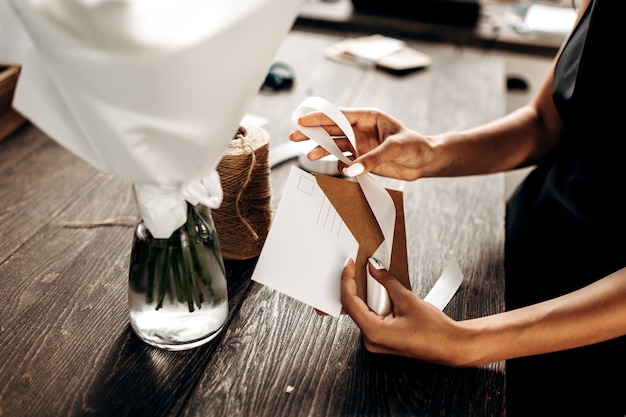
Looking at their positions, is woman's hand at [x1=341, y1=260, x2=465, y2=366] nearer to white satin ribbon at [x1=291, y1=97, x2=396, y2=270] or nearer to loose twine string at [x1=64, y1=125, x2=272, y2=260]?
white satin ribbon at [x1=291, y1=97, x2=396, y2=270]

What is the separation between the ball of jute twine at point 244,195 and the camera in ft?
2.42

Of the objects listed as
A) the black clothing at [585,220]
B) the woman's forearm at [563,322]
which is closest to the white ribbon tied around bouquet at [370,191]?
the woman's forearm at [563,322]

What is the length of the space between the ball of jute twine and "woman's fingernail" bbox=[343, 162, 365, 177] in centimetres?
12

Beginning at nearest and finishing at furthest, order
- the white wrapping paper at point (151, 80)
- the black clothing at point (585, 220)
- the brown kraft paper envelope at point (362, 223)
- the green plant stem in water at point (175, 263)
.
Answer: the white wrapping paper at point (151, 80)
the green plant stem in water at point (175, 263)
the brown kraft paper envelope at point (362, 223)
the black clothing at point (585, 220)

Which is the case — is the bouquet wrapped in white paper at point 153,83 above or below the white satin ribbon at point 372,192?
above

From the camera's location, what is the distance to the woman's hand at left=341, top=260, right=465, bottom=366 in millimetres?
661

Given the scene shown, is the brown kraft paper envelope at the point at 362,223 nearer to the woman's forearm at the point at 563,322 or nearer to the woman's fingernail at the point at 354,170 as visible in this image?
the woman's fingernail at the point at 354,170

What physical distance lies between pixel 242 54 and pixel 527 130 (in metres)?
0.69

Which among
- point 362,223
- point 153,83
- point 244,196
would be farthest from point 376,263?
point 153,83

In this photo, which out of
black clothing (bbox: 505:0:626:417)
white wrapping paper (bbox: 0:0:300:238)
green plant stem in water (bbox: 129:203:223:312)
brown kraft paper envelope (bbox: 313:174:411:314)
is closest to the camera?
white wrapping paper (bbox: 0:0:300:238)

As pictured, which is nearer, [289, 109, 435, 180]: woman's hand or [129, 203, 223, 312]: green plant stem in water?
[129, 203, 223, 312]: green plant stem in water

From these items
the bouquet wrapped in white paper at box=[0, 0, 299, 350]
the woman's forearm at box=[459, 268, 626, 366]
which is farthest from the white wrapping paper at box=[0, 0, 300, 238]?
the woman's forearm at box=[459, 268, 626, 366]

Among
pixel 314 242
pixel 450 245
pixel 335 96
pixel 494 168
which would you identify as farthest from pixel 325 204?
pixel 335 96

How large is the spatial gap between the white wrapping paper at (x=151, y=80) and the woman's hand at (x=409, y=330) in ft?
0.73
